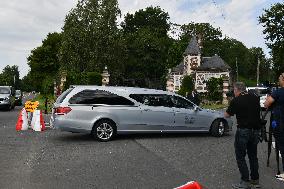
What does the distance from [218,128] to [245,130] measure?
7.48 meters

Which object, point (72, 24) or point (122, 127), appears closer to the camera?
point (122, 127)

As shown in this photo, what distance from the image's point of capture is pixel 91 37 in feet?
197

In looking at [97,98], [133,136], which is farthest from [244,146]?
[133,136]

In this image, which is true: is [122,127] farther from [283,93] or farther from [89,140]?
[283,93]

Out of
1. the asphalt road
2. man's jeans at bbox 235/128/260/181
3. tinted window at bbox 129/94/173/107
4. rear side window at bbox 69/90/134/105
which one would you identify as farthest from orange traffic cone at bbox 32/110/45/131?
man's jeans at bbox 235/128/260/181

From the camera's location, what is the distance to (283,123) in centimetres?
828

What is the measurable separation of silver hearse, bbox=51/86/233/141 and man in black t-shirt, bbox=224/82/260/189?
6.49m

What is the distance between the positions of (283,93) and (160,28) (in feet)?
266

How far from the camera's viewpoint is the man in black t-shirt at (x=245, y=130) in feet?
24.7

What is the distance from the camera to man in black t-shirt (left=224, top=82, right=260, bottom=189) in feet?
24.7

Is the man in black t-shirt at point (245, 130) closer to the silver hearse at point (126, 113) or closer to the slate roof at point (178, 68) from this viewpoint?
the silver hearse at point (126, 113)

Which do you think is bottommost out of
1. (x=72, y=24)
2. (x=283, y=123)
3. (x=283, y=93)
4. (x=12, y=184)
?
(x=12, y=184)

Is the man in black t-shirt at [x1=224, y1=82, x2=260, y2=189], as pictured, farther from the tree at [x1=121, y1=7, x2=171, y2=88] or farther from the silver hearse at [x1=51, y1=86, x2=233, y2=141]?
the tree at [x1=121, y1=7, x2=171, y2=88]

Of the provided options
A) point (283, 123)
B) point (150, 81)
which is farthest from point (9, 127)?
point (150, 81)
